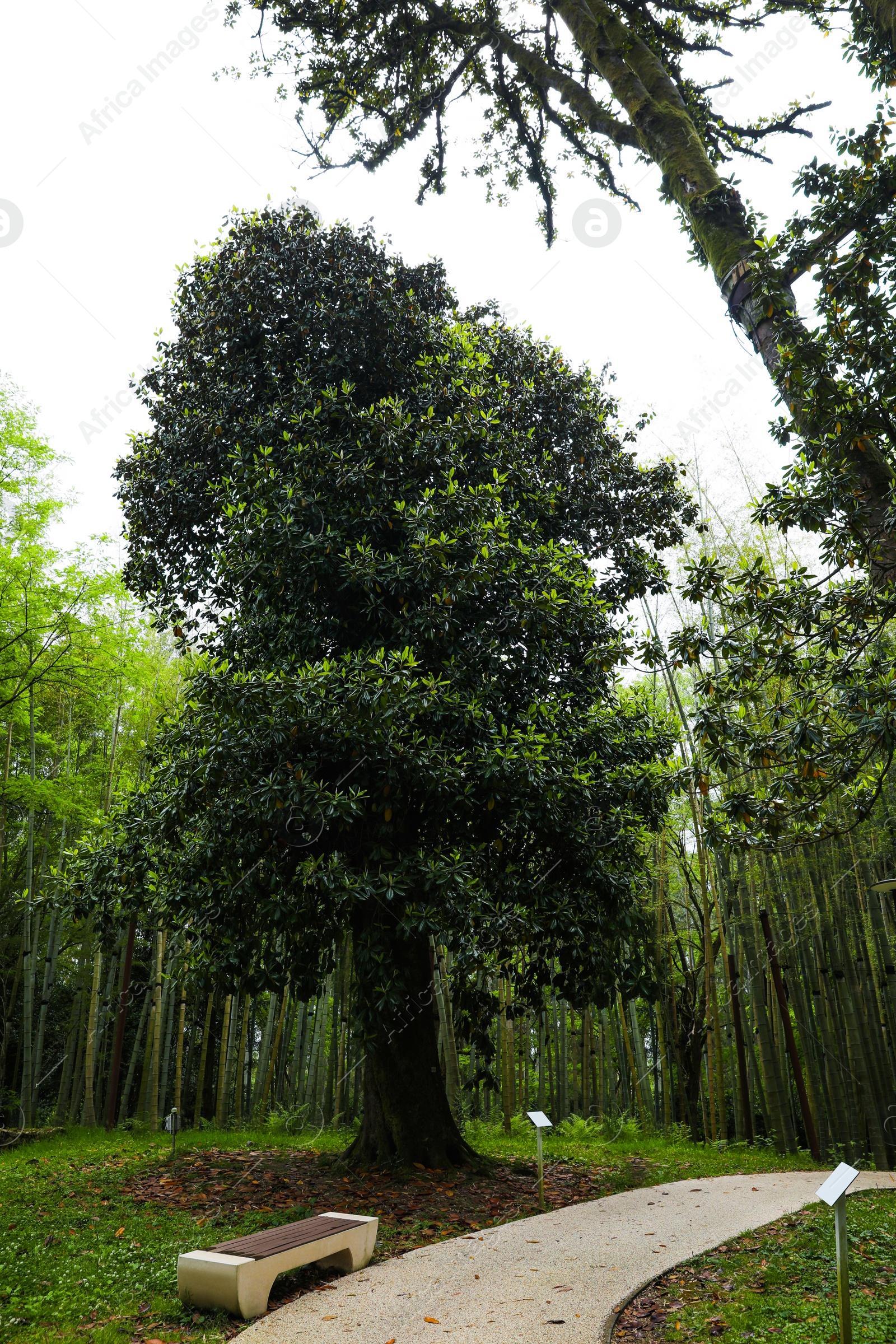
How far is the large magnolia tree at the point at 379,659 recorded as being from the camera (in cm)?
573

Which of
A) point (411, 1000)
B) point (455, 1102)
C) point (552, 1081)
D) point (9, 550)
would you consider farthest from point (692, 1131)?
point (9, 550)

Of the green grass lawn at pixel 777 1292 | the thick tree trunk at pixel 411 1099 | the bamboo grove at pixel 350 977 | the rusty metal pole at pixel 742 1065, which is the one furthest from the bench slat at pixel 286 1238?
the rusty metal pole at pixel 742 1065

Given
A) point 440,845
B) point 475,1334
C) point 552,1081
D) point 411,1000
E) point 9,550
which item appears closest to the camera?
point 475,1334

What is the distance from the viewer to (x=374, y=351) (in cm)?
754

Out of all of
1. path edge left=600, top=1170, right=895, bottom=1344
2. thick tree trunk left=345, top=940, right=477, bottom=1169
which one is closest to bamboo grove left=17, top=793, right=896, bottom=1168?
thick tree trunk left=345, top=940, right=477, bottom=1169

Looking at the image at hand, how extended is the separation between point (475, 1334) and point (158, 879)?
400 centimetres

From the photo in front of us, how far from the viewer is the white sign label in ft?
9.55

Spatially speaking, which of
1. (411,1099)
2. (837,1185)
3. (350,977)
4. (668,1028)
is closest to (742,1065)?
(668,1028)

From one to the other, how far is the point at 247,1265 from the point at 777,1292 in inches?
98.4

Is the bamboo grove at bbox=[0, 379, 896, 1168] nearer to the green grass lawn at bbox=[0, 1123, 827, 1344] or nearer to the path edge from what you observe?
the green grass lawn at bbox=[0, 1123, 827, 1344]

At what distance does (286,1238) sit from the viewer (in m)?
4.18

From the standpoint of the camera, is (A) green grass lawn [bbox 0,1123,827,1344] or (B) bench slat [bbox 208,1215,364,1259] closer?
(A) green grass lawn [bbox 0,1123,827,1344]

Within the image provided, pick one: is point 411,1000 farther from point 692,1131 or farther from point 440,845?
point 692,1131

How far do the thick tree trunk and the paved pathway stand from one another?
1.25 m
